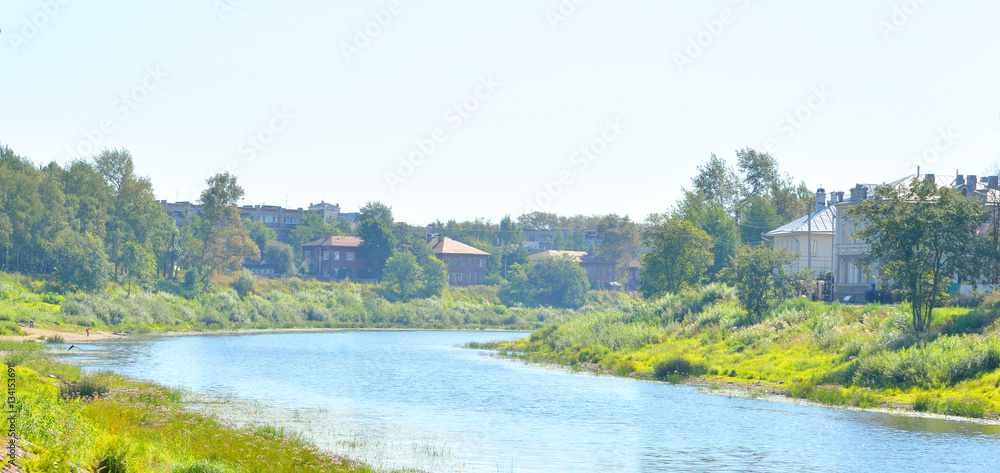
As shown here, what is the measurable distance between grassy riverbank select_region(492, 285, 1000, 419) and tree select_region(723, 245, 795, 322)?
3.05 feet

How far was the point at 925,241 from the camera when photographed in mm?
45156

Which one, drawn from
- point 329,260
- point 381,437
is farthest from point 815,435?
point 329,260

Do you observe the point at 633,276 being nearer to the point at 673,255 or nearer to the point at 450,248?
the point at 450,248

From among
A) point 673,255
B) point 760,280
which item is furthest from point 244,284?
point 760,280

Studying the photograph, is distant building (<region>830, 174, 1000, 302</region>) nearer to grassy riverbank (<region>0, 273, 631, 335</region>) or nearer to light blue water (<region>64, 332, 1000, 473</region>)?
light blue water (<region>64, 332, 1000, 473</region>)

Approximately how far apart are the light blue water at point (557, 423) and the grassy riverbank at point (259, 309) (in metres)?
31.9

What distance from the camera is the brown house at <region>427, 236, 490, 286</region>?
155 meters

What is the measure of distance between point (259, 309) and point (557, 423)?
3430 inches

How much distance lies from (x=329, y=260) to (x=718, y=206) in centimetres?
6987

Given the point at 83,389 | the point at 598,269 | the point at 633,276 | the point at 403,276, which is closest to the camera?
the point at 83,389

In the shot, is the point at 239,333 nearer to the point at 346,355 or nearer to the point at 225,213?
the point at 225,213

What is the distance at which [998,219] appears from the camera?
5262cm

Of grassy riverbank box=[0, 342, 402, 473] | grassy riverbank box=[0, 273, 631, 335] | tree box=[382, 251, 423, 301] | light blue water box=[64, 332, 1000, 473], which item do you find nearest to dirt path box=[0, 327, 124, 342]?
grassy riverbank box=[0, 273, 631, 335]

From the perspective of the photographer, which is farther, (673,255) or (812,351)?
(673,255)
